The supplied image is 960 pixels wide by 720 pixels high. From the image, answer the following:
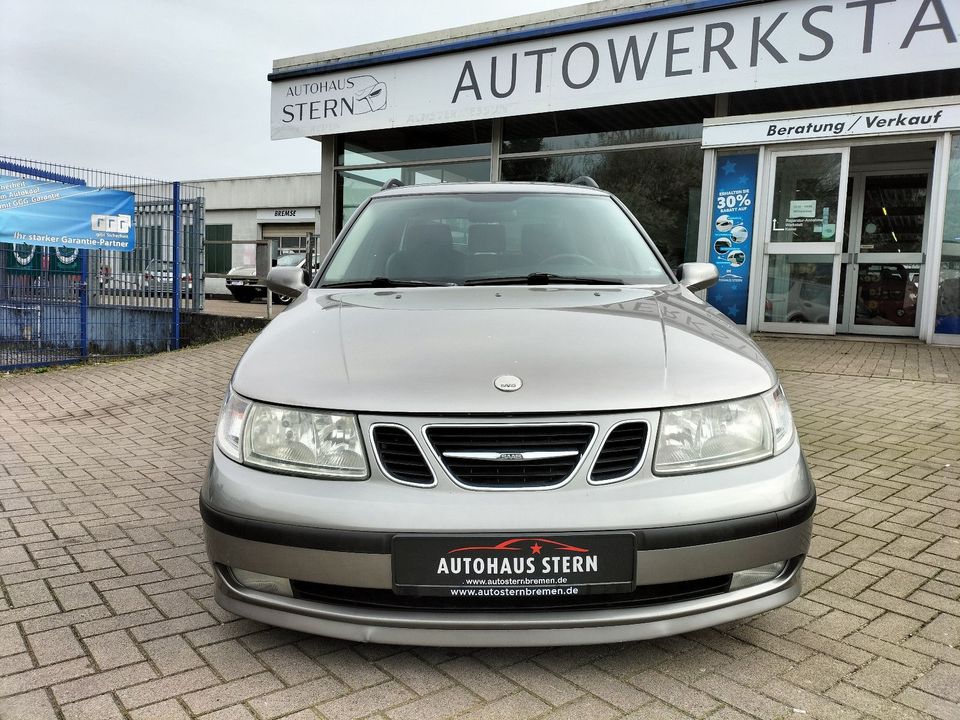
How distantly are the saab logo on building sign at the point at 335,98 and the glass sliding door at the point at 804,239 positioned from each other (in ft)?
23.5

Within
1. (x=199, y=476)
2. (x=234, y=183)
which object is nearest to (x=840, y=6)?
(x=199, y=476)

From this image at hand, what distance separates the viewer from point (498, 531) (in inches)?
74.4

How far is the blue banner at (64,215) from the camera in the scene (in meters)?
8.50

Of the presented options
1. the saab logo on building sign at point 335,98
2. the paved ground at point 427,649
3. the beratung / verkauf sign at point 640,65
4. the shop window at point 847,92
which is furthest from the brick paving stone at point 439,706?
the saab logo on building sign at point 335,98

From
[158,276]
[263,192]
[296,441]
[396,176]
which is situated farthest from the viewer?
[263,192]

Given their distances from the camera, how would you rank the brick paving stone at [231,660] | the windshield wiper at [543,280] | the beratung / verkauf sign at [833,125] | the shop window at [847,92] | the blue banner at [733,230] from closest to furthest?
the brick paving stone at [231,660] → the windshield wiper at [543,280] → the beratung / verkauf sign at [833,125] → the blue banner at [733,230] → the shop window at [847,92]

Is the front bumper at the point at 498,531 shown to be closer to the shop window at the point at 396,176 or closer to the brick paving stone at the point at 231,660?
the brick paving stone at the point at 231,660

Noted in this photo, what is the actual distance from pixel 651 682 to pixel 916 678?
801mm

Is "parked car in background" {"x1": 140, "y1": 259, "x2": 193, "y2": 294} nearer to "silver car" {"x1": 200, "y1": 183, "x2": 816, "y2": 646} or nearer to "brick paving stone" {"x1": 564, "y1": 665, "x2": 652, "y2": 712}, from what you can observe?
"silver car" {"x1": 200, "y1": 183, "x2": 816, "y2": 646}

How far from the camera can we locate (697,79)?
1073cm

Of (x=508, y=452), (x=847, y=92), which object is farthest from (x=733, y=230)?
(x=508, y=452)

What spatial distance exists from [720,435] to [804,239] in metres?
8.68

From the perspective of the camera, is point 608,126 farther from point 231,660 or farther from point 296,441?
point 231,660

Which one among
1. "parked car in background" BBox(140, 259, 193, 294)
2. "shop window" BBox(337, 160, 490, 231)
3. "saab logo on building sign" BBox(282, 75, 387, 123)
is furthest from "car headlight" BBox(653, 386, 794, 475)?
"saab logo on building sign" BBox(282, 75, 387, 123)
